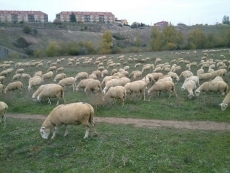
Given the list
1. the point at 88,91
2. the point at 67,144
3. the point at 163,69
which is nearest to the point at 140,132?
the point at 67,144

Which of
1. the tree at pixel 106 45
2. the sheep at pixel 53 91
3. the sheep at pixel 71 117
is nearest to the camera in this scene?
the sheep at pixel 71 117

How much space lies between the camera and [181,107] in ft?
57.2

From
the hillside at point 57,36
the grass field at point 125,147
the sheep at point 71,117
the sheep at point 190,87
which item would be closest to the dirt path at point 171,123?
the grass field at point 125,147

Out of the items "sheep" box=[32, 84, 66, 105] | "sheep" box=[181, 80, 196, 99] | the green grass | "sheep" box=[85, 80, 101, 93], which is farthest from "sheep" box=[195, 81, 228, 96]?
"sheep" box=[32, 84, 66, 105]

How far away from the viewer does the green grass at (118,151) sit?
983 cm

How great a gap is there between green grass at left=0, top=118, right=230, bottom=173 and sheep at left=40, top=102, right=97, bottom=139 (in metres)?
0.50

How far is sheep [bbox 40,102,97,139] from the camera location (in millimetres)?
12117

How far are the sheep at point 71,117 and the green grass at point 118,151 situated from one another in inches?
19.8

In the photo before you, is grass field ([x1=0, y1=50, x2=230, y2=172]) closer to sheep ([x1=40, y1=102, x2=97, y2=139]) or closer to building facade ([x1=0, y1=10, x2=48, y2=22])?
sheep ([x1=40, y1=102, x2=97, y2=139])

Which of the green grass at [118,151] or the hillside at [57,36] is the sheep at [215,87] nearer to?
the green grass at [118,151]

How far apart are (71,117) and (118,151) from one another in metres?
2.63

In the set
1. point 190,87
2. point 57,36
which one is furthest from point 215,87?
point 57,36

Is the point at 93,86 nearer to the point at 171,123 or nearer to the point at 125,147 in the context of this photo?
the point at 171,123

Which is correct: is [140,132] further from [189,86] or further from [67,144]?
[189,86]
